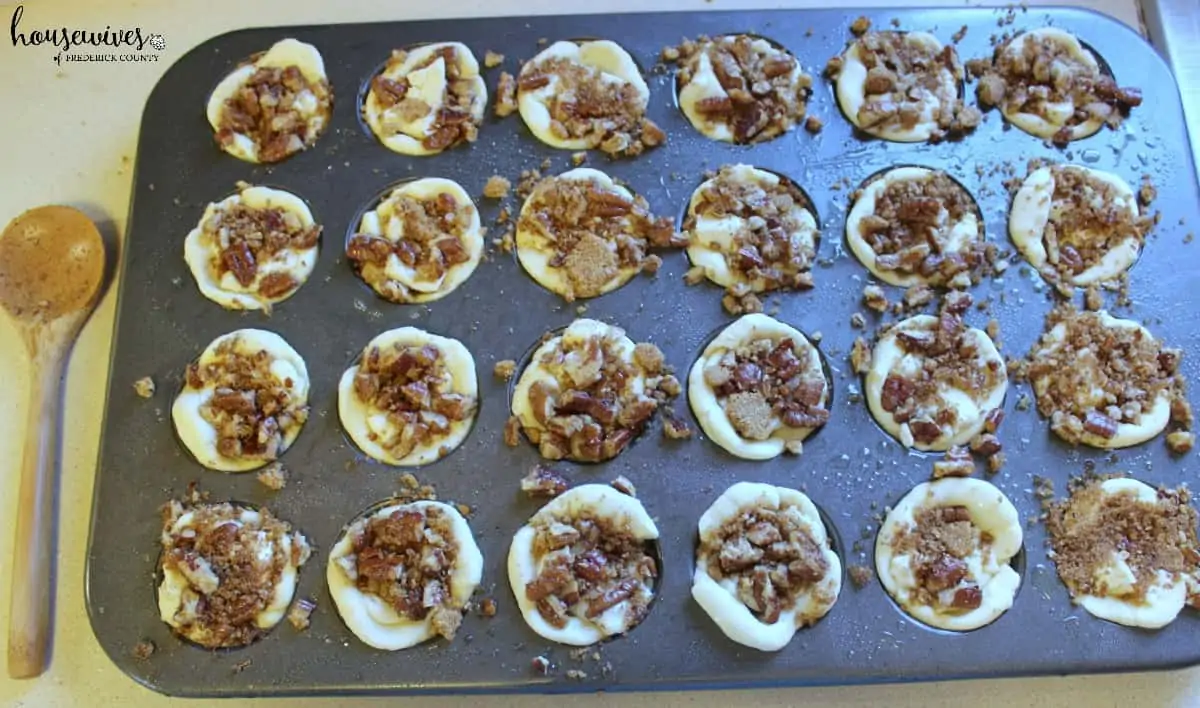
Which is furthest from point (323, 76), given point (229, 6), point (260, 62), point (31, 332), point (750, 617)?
point (750, 617)

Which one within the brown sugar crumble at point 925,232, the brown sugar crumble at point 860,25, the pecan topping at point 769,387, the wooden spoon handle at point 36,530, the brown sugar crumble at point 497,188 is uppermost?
the brown sugar crumble at point 860,25

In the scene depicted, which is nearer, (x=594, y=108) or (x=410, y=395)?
(x=410, y=395)

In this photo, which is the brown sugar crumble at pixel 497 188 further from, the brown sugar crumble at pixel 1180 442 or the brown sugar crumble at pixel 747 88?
the brown sugar crumble at pixel 1180 442

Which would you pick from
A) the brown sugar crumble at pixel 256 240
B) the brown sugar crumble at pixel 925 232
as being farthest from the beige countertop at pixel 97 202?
the brown sugar crumble at pixel 925 232

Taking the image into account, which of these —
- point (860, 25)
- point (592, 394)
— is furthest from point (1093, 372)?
point (592, 394)

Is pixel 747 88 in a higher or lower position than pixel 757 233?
higher

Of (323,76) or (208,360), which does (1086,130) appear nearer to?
(323,76)

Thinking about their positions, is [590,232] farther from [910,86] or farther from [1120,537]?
[1120,537]
